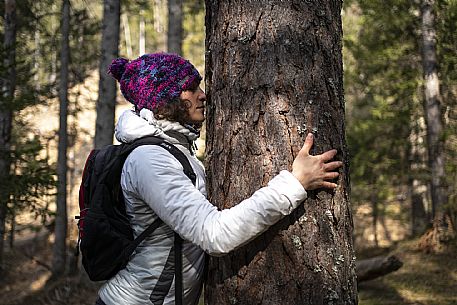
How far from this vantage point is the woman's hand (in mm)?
2422

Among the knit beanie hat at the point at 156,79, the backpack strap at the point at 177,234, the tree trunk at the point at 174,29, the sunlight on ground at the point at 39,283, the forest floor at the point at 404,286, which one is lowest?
the sunlight on ground at the point at 39,283

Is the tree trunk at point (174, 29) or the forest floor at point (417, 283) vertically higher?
the tree trunk at point (174, 29)

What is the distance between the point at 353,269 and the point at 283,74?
3.09ft

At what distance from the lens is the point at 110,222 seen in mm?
2621

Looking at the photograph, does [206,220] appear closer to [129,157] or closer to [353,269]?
[129,157]

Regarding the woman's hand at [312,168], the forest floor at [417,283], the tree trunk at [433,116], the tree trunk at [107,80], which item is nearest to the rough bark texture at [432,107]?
the tree trunk at [433,116]

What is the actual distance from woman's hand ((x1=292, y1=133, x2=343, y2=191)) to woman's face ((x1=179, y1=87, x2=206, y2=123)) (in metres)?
0.60

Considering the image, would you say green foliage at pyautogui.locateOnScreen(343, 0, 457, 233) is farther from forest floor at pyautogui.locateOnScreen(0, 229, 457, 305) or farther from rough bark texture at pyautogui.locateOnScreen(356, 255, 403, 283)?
rough bark texture at pyautogui.locateOnScreen(356, 255, 403, 283)

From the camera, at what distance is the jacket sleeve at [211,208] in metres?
2.37

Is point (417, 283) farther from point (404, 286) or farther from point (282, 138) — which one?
point (282, 138)

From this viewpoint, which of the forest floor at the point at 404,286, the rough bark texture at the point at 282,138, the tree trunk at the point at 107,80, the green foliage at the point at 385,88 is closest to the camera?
the rough bark texture at the point at 282,138

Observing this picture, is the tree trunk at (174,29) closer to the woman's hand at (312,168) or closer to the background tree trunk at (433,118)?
the background tree trunk at (433,118)

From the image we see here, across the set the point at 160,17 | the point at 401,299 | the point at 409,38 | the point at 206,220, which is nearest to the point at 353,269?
the point at 206,220

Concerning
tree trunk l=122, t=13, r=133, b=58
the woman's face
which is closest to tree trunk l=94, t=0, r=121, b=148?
the woman's face
